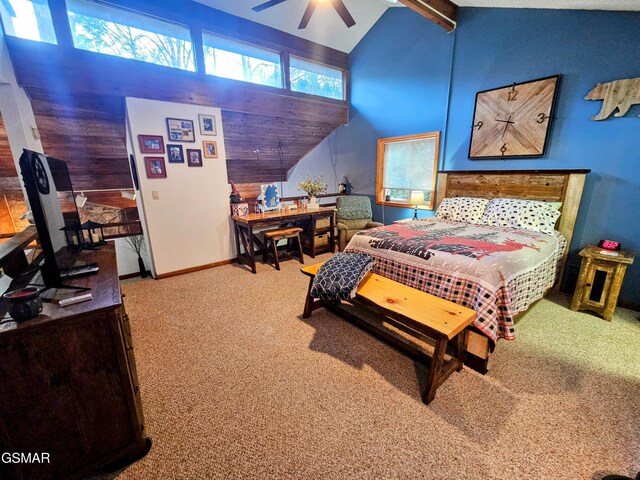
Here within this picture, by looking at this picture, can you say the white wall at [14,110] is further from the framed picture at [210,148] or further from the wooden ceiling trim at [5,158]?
the framed picture at [210,148]

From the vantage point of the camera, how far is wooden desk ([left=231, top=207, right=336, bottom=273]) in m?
3.61

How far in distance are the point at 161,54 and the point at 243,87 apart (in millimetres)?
1005

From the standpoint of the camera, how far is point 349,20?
2809mm

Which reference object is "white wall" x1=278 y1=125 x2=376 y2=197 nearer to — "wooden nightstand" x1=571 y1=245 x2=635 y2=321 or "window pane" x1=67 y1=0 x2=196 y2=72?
"window pane" x1=67 y1=0 x2=196 y2=72

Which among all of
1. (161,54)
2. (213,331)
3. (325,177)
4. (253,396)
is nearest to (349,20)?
(161,54)

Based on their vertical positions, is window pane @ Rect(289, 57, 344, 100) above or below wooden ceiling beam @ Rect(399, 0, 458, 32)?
below

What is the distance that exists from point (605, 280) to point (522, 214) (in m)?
0.87

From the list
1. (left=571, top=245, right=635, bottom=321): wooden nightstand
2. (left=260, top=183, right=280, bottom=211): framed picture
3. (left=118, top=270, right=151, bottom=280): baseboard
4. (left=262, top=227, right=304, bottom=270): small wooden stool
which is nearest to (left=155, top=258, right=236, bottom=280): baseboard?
(left=118, top=270, right=151, bottom=280): baseboard

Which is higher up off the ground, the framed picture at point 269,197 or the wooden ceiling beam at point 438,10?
the wooden ceiling beam at point 438,10

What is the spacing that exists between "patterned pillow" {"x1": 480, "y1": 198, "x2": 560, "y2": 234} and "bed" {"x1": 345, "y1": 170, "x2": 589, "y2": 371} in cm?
8

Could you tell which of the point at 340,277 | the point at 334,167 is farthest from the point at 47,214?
the point at 334,167

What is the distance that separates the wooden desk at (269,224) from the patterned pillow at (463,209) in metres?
1.68

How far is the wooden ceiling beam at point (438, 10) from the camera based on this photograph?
2.98 meters

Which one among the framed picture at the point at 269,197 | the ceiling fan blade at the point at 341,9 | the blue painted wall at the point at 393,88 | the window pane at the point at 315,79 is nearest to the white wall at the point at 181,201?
the framed picture at the point at 269,197
